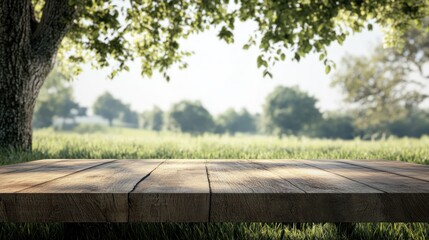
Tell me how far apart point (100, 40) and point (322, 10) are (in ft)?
17.2

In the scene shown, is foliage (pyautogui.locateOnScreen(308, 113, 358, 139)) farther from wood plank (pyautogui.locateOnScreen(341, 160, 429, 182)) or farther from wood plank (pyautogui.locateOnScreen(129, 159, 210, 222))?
wood plank (pyautogui.locateOnScreen(129, 159, 210, 222))

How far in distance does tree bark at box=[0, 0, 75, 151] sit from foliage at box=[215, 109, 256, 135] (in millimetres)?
86019

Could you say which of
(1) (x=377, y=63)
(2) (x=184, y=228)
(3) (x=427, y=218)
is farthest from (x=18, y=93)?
(1) (x=377, y=63)

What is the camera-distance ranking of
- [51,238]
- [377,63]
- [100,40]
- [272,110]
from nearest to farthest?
[51,238], [100,40], [377,63], [272,110]

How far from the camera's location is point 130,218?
1.56 metres

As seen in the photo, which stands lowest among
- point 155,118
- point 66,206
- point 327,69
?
Answer: point 66,206

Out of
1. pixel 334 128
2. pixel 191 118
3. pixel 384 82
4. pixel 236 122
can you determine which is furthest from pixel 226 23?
pixel 236 122

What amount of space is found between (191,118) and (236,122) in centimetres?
2964

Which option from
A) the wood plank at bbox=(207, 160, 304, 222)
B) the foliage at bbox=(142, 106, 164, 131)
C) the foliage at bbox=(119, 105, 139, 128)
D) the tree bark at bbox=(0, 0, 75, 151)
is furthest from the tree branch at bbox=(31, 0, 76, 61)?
the foliage at bbox=(119, 105, 139, 128)

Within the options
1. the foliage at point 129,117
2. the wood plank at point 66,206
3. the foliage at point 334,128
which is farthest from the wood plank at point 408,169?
the foliage at point 129,117

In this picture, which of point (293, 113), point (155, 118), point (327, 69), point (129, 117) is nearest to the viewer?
point (327, 69)

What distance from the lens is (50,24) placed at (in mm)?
7781

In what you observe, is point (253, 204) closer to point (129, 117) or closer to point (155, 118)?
point (155, 118)

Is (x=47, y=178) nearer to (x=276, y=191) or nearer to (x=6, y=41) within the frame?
(x=276, y=191)
